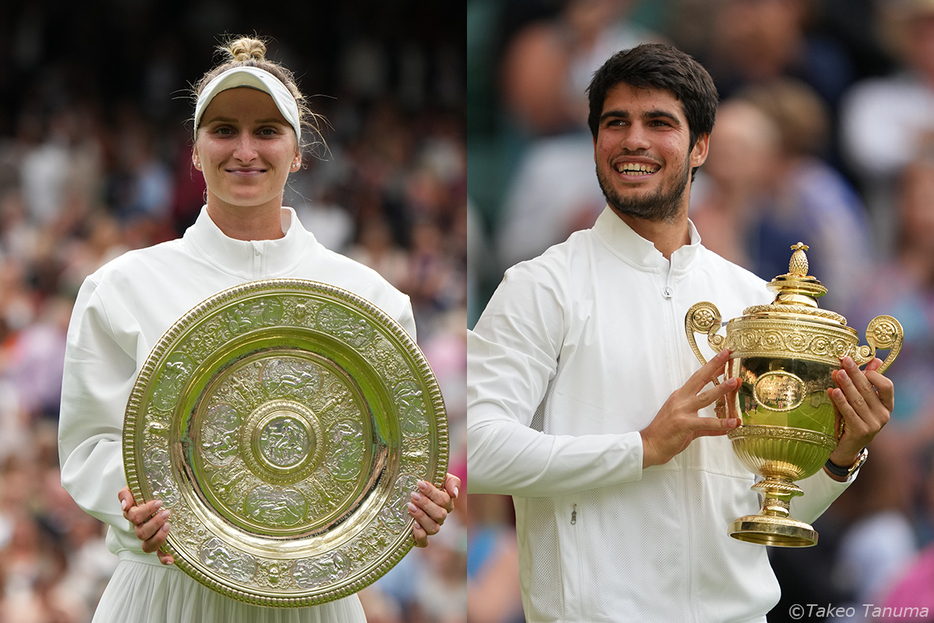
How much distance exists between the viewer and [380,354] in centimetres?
268

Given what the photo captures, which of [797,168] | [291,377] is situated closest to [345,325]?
[291,377]

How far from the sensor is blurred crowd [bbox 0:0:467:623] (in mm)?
6461

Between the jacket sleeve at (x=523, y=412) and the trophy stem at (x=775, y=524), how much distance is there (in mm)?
267

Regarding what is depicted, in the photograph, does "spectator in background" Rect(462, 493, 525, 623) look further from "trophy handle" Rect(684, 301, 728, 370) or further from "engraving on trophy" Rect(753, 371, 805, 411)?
"engraving on trophy" Rect(753, 371, 805, 411)

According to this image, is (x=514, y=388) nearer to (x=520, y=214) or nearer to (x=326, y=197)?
(x=520, y=214)

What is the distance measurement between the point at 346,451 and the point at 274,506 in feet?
0.64

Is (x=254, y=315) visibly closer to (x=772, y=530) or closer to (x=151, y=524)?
(x=151, y=524)

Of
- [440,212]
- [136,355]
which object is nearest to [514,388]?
[136,355]

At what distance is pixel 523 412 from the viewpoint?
9.73 ft

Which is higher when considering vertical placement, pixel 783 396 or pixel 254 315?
pixel 254 315

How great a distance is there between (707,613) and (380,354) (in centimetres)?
98

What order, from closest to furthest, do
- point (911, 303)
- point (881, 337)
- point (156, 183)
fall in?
1. point (881, 337)
2. point (911, 303)
3. point (156, 183)

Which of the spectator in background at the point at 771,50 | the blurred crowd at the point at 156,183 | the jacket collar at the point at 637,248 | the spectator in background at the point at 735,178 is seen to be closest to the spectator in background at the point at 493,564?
the jacket collar at the point at 637,248

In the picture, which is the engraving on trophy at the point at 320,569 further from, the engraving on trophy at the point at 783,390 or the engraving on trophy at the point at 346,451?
the engraving on trophy at the point at 783,390
